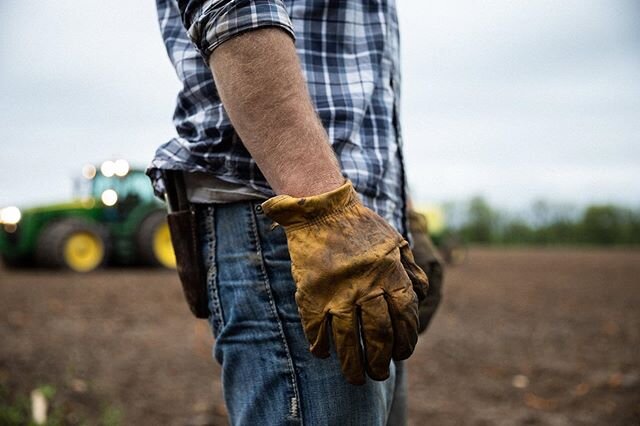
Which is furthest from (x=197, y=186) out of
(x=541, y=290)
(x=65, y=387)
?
(x=541, y=290)

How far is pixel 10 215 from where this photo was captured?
10953 mm

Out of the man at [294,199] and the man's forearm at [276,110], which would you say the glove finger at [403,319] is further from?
the man's forearm at [276,110]

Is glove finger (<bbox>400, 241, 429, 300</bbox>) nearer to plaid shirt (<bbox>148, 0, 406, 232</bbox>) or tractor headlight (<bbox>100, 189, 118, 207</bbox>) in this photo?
plaid shirt (<bbox>148, 0, 406, 232</bbox>)

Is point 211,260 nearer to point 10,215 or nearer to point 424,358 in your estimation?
point 424,358

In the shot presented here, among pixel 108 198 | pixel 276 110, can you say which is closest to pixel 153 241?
pixel 108 198

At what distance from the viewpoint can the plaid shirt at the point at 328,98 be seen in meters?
1.09

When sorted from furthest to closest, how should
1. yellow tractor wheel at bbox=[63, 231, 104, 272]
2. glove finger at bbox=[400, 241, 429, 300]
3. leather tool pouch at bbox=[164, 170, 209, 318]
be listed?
yellow tractor wheel at bbox=[63, 231, 104, 272]
leather tool pouch at bbox=[164, 170, 209, 318]
glove finger at bbox=[400, 241, 429, 300]

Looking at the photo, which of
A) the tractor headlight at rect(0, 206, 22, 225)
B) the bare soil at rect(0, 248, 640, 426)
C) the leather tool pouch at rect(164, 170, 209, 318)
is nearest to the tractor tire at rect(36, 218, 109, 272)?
the tractor headlight at rect(0, 206, 22, 225)

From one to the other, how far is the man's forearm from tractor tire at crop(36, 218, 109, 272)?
10.1m

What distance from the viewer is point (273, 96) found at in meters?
0.97

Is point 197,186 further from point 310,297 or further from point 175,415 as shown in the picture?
point 175,415

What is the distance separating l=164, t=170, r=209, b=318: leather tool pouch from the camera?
1177mm

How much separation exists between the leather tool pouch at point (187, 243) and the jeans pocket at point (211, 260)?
0.6 inches

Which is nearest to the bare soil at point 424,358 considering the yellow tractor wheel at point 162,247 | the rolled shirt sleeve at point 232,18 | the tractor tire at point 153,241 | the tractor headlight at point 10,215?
the tractor tire at point 153,241
